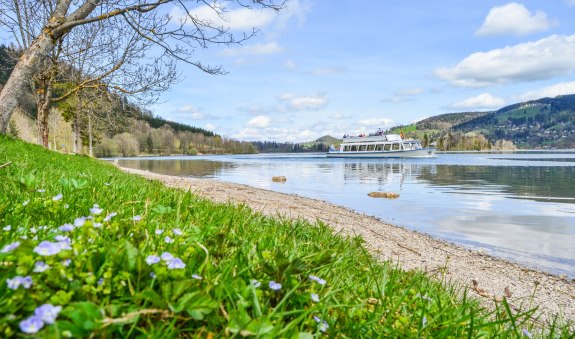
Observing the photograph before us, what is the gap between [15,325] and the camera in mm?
1150

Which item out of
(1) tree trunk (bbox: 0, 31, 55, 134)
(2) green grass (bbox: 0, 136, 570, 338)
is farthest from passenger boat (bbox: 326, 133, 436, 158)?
(2) green grass (bbox: 0, 136, 570, 338)

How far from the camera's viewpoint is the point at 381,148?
99.2 m

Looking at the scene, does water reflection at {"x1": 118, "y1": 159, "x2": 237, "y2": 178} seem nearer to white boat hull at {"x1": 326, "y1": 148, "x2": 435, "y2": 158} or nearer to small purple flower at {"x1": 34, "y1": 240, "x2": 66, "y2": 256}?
white boat hull at {"x1": 326, "y1": 148, "x2": 435, "y2": 158}

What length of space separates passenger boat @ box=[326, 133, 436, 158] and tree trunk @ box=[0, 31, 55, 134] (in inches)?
3532

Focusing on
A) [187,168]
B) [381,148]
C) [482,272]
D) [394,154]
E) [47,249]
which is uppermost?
[381,148]

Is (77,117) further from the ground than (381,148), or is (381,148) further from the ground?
(77,117)

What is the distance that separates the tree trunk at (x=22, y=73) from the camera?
359 inches

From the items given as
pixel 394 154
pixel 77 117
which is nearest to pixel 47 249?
pixel 77 117

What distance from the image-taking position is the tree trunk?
912 cm

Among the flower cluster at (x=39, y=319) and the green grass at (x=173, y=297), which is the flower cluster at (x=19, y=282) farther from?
the flower cluster at (x=39, y=319)

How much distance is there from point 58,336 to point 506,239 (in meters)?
13.7

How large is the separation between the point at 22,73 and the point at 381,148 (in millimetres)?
95157

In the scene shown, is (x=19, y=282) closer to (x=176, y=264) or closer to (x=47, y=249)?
(x=47, y=249)

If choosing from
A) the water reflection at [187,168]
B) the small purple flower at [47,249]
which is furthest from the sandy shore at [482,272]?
the water reflection at [187,168]
